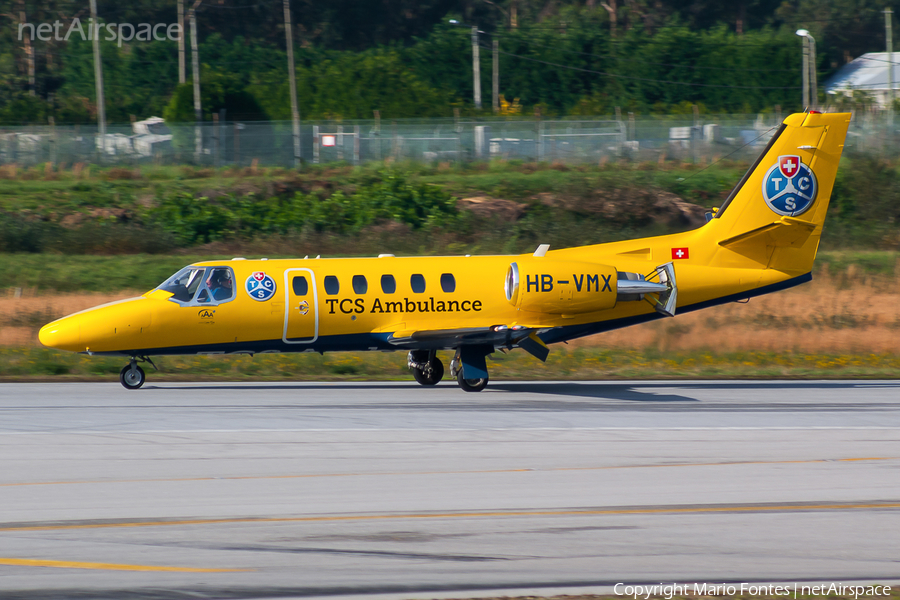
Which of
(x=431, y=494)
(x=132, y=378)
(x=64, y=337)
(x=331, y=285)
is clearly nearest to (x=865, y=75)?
(x=331, y=285)

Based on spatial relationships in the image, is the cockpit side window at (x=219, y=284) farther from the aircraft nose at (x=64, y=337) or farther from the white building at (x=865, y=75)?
the white building at (x=865, y=75)

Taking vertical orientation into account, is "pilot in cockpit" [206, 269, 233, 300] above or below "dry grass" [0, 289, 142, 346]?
above

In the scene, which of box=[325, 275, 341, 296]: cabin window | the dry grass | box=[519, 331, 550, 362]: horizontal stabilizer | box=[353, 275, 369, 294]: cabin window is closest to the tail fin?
box=[519, 331, 550, 362]: horizontal stabilizer

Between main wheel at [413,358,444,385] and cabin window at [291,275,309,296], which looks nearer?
cabin window at [291,275,309,296]

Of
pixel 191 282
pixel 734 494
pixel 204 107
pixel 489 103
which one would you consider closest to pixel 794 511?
pixel 734 494

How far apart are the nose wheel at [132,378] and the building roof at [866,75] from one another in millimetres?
61786

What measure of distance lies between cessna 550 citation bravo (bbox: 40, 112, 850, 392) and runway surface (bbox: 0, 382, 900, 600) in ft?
4.22

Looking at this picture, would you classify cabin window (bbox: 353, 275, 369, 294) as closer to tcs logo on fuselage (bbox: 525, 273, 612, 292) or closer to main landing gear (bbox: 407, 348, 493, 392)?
main landing gear (bbox: 407, 348, 493, 392)

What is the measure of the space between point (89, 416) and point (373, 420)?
4666mm

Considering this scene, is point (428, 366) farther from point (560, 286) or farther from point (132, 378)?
point (132, 378)

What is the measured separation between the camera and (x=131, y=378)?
19453mm

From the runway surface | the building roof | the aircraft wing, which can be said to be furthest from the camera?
the building roof

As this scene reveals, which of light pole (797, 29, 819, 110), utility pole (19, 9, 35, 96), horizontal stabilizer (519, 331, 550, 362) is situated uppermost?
utility pole (19, 9, 35, 96)

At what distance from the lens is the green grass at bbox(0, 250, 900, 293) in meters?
33.7
